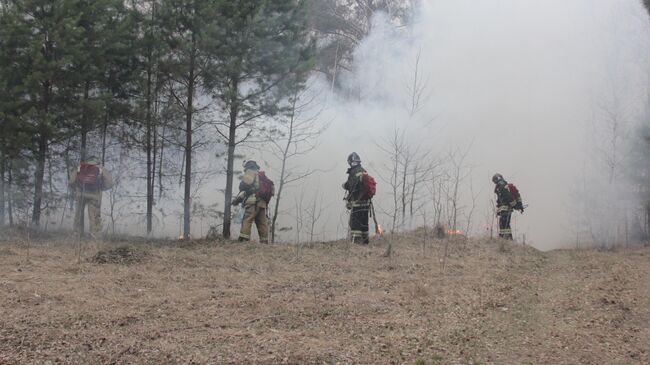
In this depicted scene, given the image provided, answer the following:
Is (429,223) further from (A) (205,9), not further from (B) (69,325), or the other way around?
(B) (69,325)

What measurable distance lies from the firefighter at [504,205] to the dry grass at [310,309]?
373 centimetres

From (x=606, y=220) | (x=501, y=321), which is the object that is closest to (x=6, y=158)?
(x=501, y=321)

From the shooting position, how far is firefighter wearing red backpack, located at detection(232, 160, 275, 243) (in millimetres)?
10881

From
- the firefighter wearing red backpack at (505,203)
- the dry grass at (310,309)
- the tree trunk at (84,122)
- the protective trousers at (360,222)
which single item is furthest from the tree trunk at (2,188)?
the firefighter wearing red backpack at (505,203)

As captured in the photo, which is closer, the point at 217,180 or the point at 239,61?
the point at 239,61

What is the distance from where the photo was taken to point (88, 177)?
10688mm

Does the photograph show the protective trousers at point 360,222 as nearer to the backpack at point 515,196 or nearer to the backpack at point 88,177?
the backpack at point 515,196

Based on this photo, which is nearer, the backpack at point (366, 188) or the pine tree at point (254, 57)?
the backpack at point (366, 188)

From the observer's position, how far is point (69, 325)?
500cm

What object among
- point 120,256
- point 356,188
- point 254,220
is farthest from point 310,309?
point 254,220

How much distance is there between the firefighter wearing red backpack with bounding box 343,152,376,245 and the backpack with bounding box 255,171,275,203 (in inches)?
59.0

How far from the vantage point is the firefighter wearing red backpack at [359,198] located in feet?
35.6

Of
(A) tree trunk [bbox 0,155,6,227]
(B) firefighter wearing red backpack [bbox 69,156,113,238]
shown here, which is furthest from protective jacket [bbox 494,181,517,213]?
(A) tree trunk [bbox 0,155,6,227]

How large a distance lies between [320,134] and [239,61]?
12.2 feet
